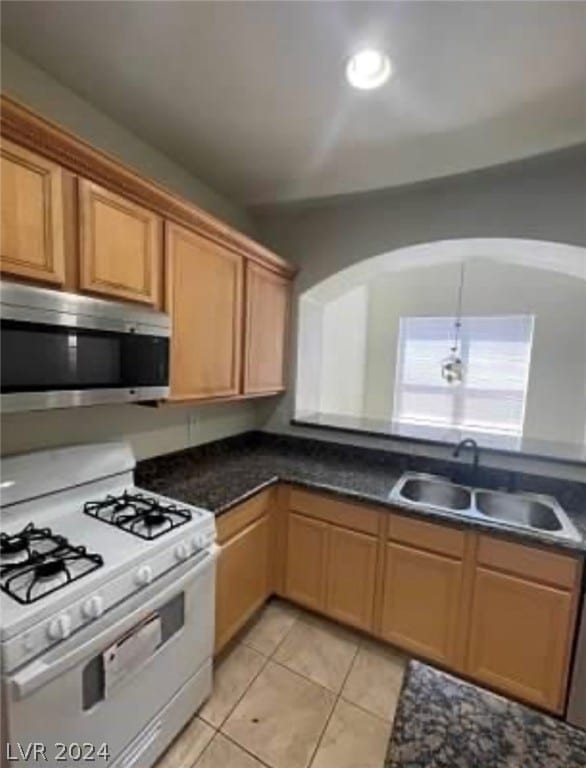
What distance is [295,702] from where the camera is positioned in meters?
1.76

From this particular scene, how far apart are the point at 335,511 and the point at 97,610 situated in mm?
1258

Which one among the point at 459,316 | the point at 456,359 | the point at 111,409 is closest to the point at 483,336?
the point at 459,316

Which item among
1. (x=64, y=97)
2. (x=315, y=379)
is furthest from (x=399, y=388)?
(x=64, y=97)

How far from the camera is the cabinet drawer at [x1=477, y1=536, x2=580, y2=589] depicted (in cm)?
160

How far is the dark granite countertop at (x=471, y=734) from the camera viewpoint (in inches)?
23.9

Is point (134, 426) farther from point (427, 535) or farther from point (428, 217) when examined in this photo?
point (428, 217)

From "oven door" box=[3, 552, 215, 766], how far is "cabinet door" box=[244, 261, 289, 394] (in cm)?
118

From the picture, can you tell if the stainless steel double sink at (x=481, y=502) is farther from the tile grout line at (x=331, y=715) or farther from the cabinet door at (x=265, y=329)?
the cabinet door at (x=265, y=329)

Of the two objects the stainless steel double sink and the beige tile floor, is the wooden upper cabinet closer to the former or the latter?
the stainless steel double sink

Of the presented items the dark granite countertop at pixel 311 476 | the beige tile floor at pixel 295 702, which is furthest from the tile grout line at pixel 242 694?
the dark granite countertop at pixel 311 476

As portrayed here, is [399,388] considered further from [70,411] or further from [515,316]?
[70,411]

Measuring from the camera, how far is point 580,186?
76.6 inches

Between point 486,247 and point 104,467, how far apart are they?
2334mm

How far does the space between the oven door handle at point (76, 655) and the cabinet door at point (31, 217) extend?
1078 millimetres
